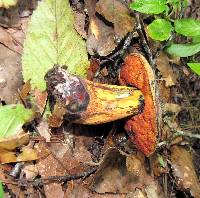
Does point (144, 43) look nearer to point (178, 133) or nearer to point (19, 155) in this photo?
point (178, 133)

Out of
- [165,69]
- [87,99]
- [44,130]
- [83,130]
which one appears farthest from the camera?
[165,69]

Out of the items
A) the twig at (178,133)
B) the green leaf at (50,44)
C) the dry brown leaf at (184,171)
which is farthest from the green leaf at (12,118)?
the dry brown leaf at (184,171)

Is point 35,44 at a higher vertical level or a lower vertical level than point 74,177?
higher

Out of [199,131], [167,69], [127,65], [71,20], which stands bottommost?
[199,131]

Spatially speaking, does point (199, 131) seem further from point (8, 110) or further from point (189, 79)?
point (8, 110)

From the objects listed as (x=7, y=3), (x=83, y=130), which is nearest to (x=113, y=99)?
(x=83, y=130)

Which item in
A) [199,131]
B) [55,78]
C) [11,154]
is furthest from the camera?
[199,131]

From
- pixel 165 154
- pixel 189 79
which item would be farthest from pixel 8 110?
pixel 189 79

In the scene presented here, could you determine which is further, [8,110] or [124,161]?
[124,161]
